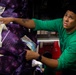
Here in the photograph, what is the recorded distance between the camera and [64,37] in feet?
5.50

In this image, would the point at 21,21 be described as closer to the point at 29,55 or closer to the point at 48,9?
the point at 29,55

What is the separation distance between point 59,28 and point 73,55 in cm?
33

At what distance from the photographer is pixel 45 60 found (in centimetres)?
146

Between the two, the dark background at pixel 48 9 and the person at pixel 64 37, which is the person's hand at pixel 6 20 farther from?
the dark background at pixel 48 9

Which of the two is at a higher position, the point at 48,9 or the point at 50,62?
the point at 50,62

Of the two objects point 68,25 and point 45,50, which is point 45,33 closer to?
point 45,50

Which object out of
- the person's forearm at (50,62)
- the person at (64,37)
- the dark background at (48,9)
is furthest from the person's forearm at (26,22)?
the dark background at (48,9)

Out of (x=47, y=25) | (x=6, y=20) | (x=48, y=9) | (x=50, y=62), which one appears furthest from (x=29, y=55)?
(x=48, y=9)

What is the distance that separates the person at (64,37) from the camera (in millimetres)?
1467

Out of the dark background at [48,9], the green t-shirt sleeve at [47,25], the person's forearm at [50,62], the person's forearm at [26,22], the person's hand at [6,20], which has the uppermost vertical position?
the person's hand at [6,20]

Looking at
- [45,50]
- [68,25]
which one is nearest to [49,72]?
[68,25]

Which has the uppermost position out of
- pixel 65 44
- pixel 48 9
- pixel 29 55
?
pixel 29 55

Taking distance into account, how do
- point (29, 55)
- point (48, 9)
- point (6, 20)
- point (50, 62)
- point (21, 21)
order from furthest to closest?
1. point (48, 9)
2. point (21, 21)
3. point (6, 20)
4. point (50, 62)
5. point (29, 55)

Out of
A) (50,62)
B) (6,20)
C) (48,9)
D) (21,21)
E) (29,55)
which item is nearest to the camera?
(29,55)
